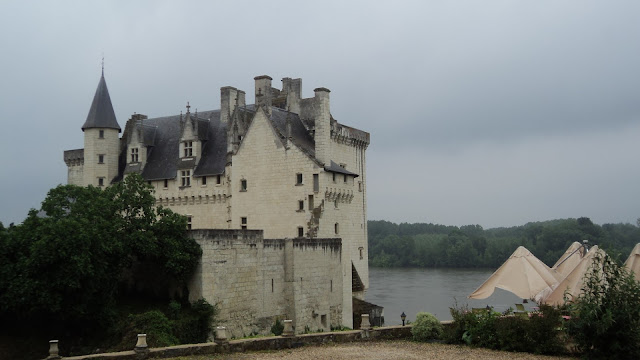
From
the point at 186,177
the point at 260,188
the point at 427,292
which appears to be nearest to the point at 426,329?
the point at 260,188

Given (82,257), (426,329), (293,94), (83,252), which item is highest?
(293,94)

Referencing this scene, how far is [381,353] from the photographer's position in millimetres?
20797

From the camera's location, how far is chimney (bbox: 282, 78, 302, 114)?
153 feet

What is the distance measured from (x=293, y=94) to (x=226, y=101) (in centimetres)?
435

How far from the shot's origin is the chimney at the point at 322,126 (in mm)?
41438

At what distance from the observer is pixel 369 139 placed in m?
51.7

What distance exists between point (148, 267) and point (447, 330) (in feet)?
44.5

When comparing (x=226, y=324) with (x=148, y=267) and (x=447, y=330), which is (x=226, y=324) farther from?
(x=447, y=330)

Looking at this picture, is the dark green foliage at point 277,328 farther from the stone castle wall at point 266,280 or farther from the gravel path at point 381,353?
the gravel path at point 381,353

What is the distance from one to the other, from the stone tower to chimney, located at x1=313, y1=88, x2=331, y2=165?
49.8 feet

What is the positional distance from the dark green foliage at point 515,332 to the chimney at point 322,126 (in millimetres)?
19663

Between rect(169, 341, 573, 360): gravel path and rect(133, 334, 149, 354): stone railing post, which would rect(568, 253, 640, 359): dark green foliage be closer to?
rect(169, 341, 573, 360): gravel path

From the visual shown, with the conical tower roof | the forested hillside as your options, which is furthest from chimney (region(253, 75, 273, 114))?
the forested hillside

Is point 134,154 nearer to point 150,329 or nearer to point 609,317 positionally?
point 150,329
